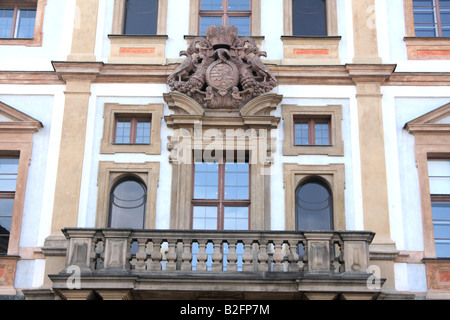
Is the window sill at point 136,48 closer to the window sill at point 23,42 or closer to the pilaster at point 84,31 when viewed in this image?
the pilaster at point 84,31

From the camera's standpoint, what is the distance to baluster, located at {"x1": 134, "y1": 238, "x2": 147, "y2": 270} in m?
13.6

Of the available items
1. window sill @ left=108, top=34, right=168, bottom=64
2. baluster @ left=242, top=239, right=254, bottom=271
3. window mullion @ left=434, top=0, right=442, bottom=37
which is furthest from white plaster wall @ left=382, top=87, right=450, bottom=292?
window sill @ left=108, top=34, right=168, bottom=64

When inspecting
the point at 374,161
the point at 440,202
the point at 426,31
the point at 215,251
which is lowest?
the point at 215,251

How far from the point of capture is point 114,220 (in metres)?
15.3

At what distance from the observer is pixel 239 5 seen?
55.9 ft

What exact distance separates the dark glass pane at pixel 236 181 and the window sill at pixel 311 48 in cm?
244

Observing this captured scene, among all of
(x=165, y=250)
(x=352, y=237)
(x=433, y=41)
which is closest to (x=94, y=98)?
(x=165, y=250)

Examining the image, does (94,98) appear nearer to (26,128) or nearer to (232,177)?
(26,128)

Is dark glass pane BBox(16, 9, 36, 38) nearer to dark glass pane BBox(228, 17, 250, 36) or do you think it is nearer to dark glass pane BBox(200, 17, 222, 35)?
dark glass pane BBox(200, 17, 222, 35)

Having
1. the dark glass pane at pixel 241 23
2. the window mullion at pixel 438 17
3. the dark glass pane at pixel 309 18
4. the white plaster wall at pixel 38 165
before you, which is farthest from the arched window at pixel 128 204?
the window mullion at pixel 438 17

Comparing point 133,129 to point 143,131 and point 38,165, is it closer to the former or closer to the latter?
point 143,131

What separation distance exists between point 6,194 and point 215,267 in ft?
14.8

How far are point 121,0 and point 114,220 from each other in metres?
4.69

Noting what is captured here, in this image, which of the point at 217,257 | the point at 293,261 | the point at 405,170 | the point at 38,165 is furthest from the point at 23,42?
the point at 405,170
